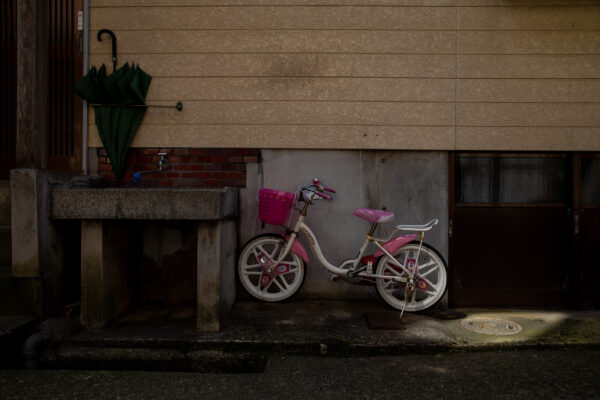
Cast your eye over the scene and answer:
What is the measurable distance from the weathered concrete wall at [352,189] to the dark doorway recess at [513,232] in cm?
31

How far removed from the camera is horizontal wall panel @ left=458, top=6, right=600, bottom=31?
4.84m

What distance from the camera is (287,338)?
11.9ft

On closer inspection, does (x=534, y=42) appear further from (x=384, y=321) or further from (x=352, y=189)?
(x=384, y=321)

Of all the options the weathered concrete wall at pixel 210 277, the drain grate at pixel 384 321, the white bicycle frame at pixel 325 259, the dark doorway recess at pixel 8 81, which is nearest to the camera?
the weathered concrete wall at pixel 210 277

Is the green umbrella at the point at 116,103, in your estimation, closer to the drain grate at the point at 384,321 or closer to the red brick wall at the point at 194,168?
the red brick wall at the point at 194,168

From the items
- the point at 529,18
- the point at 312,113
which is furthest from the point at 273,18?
the point at 529,18

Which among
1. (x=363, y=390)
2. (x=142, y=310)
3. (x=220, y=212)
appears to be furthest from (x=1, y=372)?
(x=363, y=390)

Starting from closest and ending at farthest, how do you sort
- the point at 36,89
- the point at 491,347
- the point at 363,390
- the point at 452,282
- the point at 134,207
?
the point at 363,390 → the point at 491,347 → the point at 134,207 → the point at 36,89 → the point at 452,282

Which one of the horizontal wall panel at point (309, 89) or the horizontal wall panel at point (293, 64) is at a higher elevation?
the horizontal wall panel at point (293, 64)

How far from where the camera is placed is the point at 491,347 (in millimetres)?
3621

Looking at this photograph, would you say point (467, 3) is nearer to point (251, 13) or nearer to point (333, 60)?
point (333, 60)

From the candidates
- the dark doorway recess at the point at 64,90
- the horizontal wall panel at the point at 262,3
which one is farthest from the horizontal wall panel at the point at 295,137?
the horizontal wall panel at the point at 262,3

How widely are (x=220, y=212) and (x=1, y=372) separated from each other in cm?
243

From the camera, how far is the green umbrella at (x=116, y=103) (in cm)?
478
